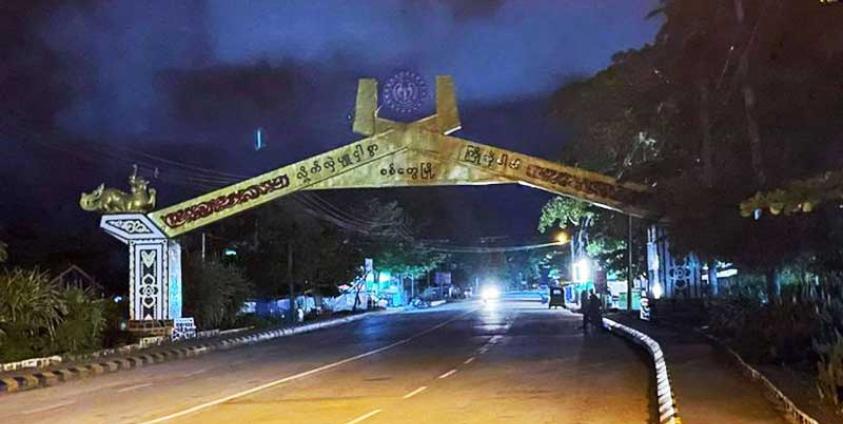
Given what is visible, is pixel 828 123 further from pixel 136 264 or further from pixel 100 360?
pixel 136 264

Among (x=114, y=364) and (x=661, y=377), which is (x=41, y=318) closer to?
(x=114, y=364)

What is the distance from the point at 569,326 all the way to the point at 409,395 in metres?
27.2

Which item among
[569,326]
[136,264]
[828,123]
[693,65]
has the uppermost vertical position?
[693,65]

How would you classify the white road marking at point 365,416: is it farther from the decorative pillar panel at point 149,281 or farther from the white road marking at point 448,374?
the decorative pillar panel at point 149,281

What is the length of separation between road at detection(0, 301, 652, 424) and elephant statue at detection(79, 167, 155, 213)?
671cm

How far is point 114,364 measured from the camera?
90.0 feet

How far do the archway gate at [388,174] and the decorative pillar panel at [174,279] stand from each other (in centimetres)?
7

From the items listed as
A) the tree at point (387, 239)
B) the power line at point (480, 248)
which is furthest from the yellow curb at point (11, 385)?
the power line at point (480, 248)

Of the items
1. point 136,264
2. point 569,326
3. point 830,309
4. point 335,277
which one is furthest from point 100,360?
point 335,277

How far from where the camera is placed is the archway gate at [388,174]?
3372 centimetres

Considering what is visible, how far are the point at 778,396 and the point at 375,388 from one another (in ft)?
23.9

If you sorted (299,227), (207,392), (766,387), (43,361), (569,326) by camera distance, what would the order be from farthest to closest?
(299,227) < (569,326) < (43,361) < (207,392) < (766,387)

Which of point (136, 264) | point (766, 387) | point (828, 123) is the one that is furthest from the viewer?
point (136, 264)

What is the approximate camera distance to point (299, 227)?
52406mm
